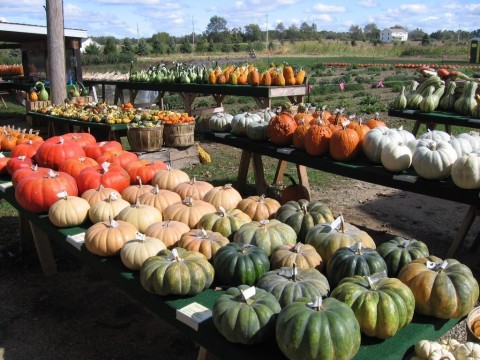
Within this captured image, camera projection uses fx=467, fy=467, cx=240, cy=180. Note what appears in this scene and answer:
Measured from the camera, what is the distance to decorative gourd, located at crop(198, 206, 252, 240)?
290 centimetres

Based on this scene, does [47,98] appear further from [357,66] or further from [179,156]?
[357,66]

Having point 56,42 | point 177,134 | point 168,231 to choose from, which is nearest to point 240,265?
point 168,231

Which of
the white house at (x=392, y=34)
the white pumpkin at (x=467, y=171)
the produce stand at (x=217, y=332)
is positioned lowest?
the produce stand at (x=217, y=332)

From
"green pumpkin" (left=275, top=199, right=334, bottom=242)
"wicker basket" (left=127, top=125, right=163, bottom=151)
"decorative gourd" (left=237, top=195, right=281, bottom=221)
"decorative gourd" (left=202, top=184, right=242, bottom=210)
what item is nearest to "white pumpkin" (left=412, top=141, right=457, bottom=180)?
"green pumpkin" (left=275, top=199, right=334, bottom=242)

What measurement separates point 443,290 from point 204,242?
126 centimetres

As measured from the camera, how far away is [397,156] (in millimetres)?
4059

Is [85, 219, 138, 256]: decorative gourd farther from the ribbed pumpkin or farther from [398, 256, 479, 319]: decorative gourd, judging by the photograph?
the ribbed pumpkin

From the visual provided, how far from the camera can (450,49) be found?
55.6 meters

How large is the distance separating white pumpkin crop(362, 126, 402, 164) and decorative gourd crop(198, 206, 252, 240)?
1855 mm

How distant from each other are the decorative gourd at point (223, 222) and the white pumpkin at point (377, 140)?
1.86 m

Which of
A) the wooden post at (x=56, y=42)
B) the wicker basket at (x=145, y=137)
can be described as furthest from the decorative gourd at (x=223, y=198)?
the wooden post at (x=56, y=42)

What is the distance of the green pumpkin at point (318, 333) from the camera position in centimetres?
176

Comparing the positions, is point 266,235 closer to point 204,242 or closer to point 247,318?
point 204,242

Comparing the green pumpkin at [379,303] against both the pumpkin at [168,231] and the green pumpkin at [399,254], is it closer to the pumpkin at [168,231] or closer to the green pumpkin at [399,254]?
the green pumpkin at [399,254]
